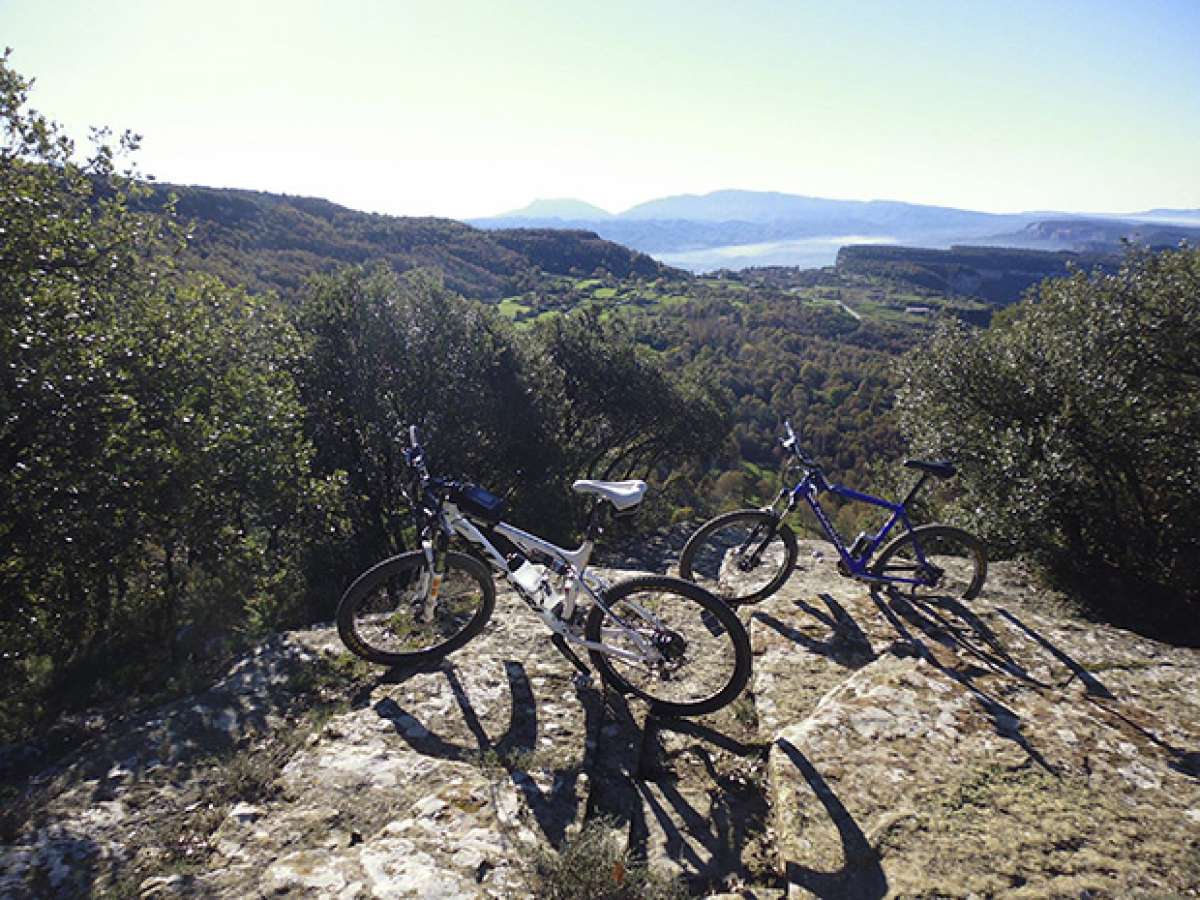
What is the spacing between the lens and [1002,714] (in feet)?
13.2

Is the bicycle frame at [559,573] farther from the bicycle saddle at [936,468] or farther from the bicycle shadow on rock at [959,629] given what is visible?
the bicycle saddle at [936,468]

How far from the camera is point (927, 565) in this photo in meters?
6.28

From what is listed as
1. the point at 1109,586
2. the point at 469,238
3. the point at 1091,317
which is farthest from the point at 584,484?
the point at 469,238

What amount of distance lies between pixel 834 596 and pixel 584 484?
353 cm

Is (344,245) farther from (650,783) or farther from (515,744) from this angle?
(650,783)

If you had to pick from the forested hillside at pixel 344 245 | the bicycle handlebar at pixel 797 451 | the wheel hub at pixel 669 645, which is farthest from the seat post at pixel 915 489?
the forested hillside at pixel 344 245

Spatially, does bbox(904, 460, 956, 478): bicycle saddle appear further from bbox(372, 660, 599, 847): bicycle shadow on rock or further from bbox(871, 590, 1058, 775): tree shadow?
bbox(372, 660, 599, 847): bicycle shadow on rock

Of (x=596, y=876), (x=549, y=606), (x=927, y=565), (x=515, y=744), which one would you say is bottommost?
(x=515, y=744)

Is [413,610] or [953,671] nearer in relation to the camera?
[953,671]

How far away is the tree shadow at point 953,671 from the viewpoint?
3738 mm

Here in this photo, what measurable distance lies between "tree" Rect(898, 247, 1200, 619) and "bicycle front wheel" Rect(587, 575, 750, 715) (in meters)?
6.91

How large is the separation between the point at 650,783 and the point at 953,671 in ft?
8.90

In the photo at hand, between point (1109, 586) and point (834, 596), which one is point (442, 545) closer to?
point (834, 596)

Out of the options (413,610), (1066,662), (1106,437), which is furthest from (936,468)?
(1106,437)
